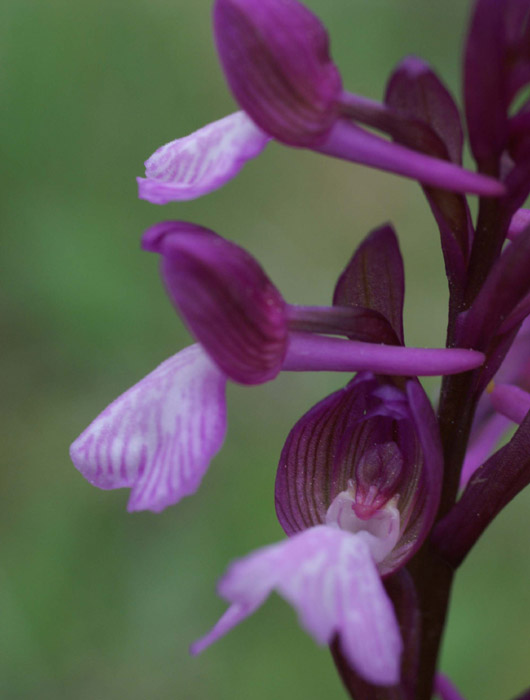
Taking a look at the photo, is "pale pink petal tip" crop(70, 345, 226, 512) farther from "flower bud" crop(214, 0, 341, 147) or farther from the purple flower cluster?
"flower bud" crop(214, 0, 341, 147)

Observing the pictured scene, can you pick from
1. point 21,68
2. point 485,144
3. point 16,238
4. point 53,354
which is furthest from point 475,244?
point 21,68

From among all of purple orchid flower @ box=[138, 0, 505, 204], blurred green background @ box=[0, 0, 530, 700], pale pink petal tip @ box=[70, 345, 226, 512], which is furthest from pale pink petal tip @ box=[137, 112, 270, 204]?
blurred green background @ box=[0, 0, 530, 700]

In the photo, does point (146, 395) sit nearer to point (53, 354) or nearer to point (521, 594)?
point (521, 594)

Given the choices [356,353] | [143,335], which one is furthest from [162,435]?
[143,335]

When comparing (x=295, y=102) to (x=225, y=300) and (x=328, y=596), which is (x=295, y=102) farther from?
(x=328, y=596)

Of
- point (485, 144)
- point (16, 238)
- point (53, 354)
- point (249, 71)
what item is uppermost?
point (249, 71)

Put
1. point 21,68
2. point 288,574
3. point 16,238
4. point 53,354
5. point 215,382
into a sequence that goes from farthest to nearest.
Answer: point 21,68 → point 16,238 → point 53,354 → point 215,382 → point 288,574
